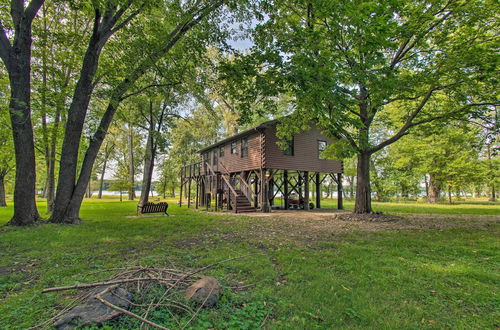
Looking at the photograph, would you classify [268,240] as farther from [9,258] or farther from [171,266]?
[9,258]

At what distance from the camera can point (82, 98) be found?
916cm

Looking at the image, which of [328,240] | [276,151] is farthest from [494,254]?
[276,151]

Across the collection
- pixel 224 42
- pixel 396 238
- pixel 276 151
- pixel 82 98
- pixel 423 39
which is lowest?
pixel 396 238

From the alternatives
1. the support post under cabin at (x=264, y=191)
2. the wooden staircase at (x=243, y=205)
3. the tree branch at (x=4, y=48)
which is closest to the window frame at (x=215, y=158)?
the wooden staircase at (x=243, y=205)

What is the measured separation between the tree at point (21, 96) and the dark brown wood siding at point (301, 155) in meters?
11.2

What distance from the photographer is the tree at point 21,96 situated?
25.6 feet

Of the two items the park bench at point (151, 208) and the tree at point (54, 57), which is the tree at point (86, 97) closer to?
the tree at point (54, 57)

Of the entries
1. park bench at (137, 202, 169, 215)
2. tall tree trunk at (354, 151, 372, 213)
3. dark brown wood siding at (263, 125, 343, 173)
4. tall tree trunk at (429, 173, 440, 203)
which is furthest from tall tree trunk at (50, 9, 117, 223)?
tall tree trunk at (429, 173, 440, 203)

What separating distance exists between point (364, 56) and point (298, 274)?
7614 millimetres

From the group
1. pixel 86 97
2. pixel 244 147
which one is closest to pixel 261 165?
pixel 244 147

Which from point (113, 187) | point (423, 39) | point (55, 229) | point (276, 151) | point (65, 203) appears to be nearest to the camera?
point (55, 229)

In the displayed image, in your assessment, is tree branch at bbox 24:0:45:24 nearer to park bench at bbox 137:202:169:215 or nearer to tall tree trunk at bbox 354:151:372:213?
park bench at bbox 137:202:169:215

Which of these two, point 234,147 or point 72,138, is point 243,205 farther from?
point 72,138

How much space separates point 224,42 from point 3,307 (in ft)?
27.0
